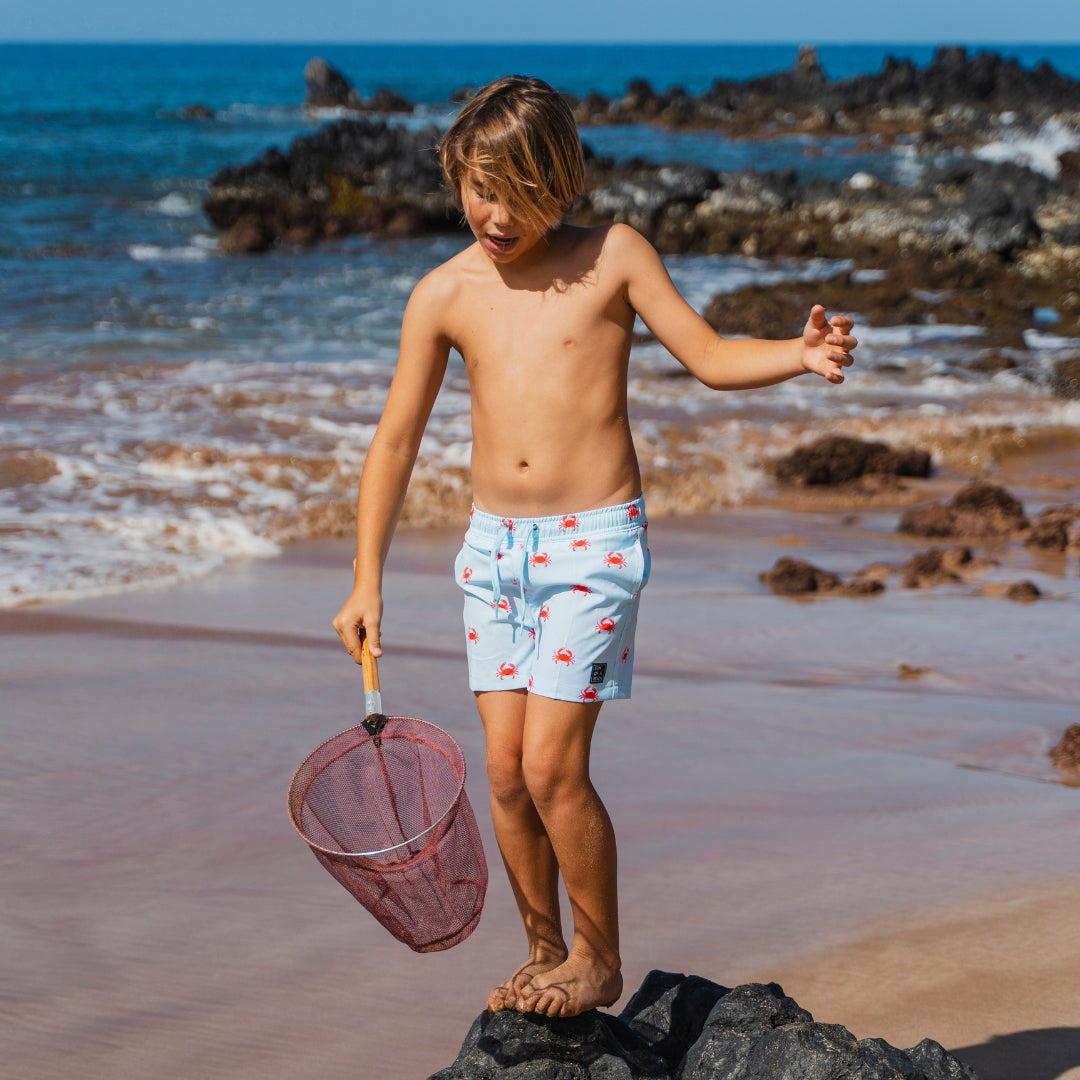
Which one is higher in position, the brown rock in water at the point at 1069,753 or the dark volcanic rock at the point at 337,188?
the dark volcanic rock at the point at 337,188

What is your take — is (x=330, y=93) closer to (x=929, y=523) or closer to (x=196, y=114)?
(x=196, y=114)

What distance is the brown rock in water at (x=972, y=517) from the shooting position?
6.59 m

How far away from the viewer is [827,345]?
235 centimetres

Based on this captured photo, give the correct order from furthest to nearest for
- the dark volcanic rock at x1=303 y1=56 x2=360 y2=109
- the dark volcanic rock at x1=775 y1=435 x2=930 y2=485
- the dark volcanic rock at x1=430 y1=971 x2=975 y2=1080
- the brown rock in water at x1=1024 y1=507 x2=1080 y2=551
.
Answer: the dark volcanic rock at x1=303 y1=56 x2=360 y2=109
the dark volcanic rock at x1=775 y1=435 x2=930 y2=485
the brown rock in water at x1=1024 y1=507 x2=1080 y2=551
the dark volcanic rock at x1=430 y1=971 x2=975 y2=1080

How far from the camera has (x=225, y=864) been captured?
3354 millimetres

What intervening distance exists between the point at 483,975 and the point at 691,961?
0.44 meters

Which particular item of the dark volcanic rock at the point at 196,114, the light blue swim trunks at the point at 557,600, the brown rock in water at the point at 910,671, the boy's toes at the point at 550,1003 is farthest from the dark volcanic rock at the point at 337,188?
the dark volcanic rock at the point at 196,114

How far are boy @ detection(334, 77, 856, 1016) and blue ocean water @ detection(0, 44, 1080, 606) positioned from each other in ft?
11.7

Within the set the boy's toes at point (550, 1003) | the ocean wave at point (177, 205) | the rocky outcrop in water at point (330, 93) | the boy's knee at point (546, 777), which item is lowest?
the boy's toes at point (550, 1003)

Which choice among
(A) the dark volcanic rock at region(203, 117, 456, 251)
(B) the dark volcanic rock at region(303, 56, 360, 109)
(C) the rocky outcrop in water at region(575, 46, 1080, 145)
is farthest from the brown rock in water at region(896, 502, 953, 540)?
(B) the dark volcanic rock at region(303, 56, 360, 109)

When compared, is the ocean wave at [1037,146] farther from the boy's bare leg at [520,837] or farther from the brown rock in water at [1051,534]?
the boy's bare leg at [520,837]

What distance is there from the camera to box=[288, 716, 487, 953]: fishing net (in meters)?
2.35

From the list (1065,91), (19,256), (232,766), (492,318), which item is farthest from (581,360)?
(1065,91)

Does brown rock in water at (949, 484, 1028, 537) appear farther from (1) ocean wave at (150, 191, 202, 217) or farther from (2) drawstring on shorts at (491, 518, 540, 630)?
(1) ocean wave at (150, 191, 202, 217)
